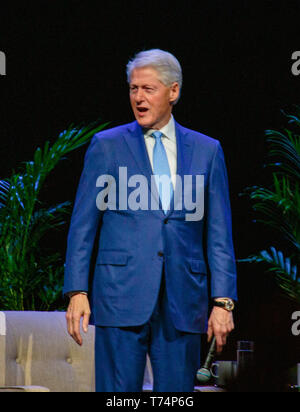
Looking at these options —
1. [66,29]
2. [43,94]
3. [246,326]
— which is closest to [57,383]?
[246,326]

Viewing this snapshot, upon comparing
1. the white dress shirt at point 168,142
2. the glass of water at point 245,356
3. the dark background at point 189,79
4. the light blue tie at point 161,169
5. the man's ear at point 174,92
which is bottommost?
the glass of water at point 245,356

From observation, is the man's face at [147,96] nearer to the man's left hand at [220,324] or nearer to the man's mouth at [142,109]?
the man's mouth at [142,109]

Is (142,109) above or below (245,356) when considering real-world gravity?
above

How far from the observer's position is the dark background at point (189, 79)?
4.96 metres

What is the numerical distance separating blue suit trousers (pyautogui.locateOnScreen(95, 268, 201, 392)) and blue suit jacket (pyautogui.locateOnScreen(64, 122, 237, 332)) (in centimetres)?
4

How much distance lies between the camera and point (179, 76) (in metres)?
2.45

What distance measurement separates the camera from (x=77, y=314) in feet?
7.10

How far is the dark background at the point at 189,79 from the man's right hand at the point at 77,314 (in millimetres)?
2833

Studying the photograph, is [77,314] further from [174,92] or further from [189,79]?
[189,79]

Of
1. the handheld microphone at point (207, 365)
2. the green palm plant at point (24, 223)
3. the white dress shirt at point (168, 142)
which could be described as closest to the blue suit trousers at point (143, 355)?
the handheld microphone at point (207, 365)

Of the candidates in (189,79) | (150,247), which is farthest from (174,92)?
(189,79)

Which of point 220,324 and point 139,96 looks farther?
point 139,96

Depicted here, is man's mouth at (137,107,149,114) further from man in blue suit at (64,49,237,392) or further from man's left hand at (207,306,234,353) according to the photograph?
man's left hand at (207,306,234,353)

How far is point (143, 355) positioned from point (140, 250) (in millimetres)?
322
